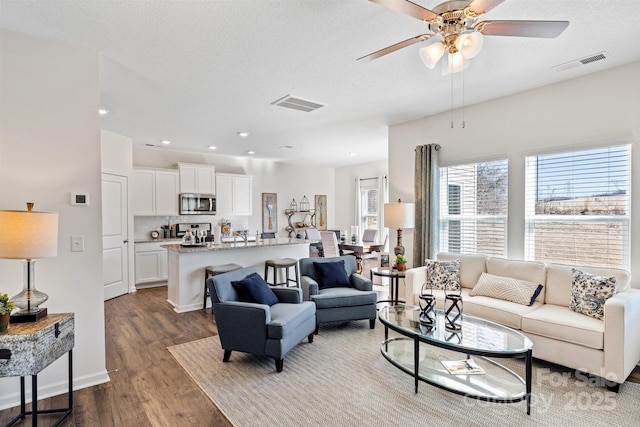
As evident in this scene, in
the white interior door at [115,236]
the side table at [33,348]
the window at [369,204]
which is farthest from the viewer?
the window at [369,204]

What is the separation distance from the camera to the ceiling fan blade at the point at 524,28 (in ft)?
5.93

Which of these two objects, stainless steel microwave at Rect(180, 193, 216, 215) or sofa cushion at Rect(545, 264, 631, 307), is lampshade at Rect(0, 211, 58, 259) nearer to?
sofa cushion at Rect(545, 264, 631, 307)

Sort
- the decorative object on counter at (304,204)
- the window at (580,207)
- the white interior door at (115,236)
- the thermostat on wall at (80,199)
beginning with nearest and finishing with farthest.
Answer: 1. the thermostat on wall at (80,199)
2. the window at (580,207)
3. the white interior door at (115,236)
4. the decorative object on counter at (304,204)

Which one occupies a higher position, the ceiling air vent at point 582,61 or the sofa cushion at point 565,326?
the ceiling air vent at point 582,61

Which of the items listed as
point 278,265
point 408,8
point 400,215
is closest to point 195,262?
point 278,265

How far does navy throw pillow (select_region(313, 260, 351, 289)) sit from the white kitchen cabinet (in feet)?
11.6

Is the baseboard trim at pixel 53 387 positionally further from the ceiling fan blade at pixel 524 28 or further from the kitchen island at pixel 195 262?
the ceiling fan blade at pixel 524 28

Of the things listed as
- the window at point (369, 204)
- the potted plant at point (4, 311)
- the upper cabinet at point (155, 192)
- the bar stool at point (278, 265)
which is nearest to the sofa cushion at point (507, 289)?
the bar stool at point (278, 265)

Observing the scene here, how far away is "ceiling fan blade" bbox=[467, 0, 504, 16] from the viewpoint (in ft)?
5.69

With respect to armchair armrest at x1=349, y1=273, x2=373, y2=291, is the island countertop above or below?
above

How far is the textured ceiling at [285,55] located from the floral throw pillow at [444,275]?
5.88 feet

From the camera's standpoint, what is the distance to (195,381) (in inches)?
113

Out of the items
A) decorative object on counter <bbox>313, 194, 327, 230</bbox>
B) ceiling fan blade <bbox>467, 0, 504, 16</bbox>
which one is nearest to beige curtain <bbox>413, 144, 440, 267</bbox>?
ceiling fan blade <bbox>467, 0, 504, 16</bbox>

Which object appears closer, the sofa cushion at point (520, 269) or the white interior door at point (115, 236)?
the sofa cushion at point (520, 269)
